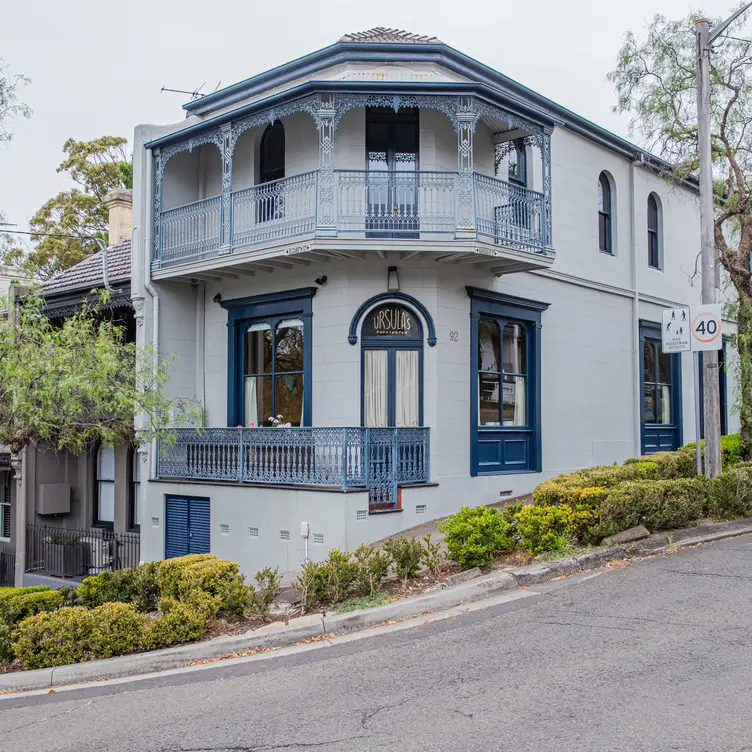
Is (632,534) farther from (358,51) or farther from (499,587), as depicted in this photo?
(358,51)

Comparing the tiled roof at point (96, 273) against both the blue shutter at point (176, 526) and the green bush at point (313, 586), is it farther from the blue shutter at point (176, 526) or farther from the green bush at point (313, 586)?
the green bush at point (313, 586)

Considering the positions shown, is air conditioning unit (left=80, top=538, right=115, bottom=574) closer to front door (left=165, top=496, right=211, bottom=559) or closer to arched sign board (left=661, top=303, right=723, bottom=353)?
front door (left=165, top=496, right=211, bottom=559)

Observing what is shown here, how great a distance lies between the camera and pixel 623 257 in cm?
1912

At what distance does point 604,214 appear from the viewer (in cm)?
1877

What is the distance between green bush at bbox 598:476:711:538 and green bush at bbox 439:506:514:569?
1.36 meters

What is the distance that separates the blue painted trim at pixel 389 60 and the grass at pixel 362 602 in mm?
8013

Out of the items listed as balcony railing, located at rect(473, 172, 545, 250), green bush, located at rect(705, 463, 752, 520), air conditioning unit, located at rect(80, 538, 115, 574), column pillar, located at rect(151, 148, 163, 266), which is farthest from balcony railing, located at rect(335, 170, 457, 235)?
air conditioning unit, located at rect(80, 538, 115, 574)

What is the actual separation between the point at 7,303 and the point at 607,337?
39.5ft

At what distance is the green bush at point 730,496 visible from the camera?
12039 mm

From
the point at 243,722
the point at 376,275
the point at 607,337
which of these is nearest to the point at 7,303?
the point at 376,275

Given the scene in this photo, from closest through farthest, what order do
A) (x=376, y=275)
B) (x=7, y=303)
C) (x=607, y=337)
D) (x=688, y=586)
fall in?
1. (x=688, y=586)
2. (x=7, y=303)
3. (x=376, y=275)
4. (x=607, y=337)

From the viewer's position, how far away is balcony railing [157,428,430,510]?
12.6 meters

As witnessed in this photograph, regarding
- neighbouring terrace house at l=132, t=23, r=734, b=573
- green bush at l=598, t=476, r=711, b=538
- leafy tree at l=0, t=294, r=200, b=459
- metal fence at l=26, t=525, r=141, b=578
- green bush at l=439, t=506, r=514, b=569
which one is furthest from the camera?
metal fence at l=26, t=525, r=141, b=578

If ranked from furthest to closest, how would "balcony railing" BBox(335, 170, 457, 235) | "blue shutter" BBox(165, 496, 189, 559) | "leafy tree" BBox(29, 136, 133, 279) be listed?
"leafy tree" BBox(29, 136, 133, 279) < "blue shutter" BBox(165, 496, 189, 559) < "balcony railing" BBox(335, 170, 457, 235)
